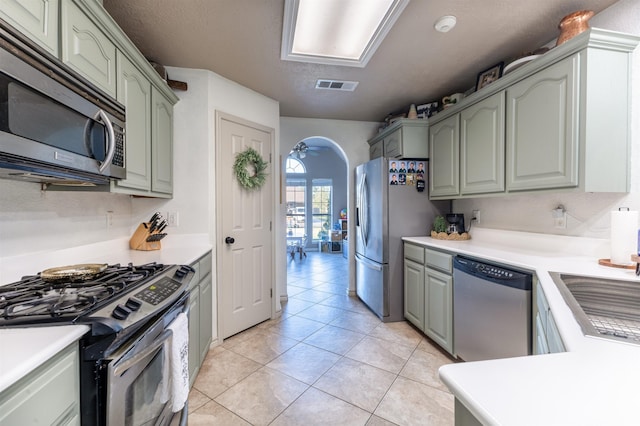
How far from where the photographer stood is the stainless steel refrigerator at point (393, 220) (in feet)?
9.56

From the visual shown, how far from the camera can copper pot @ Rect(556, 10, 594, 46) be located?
62.7 inches

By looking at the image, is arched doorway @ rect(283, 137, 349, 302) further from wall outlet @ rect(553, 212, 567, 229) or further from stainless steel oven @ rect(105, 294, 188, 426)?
stainless steel oven @ rect(105, 294, 188, 426)

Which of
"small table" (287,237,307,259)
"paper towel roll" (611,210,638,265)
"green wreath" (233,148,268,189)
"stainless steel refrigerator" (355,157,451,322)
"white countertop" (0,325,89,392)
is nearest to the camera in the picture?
"white countertop" (0,325,89,392)

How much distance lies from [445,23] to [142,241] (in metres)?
2.70

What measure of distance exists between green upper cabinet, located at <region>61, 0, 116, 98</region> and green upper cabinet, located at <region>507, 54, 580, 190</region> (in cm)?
255

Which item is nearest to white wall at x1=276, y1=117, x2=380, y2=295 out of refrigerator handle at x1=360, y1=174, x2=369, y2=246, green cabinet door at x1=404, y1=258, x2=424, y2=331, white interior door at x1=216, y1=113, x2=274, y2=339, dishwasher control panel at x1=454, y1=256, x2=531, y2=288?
refrigerator handle at x1=360, y1=174, x2=369, y2=246

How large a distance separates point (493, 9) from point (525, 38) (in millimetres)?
509

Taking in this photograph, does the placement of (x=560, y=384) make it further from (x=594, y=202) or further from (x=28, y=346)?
(x=594, y=202)

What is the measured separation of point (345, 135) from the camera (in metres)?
3.85

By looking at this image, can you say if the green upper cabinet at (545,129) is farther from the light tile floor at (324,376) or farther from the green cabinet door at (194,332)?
the green cabinet door at (194,332)

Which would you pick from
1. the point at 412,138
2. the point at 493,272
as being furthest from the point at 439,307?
the point at 412,138

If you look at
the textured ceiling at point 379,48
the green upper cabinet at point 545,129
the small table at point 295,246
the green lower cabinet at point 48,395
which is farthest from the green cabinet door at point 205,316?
the small table at point 295,246

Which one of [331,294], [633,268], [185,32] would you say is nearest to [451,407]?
[633,268]

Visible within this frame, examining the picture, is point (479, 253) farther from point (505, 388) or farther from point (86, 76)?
point (86, 76)
